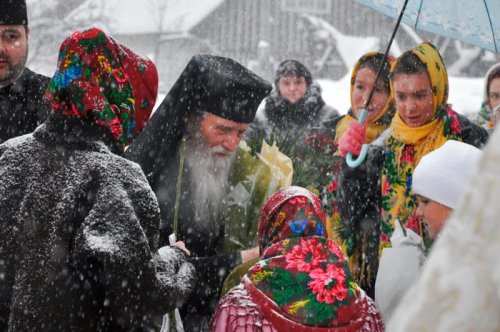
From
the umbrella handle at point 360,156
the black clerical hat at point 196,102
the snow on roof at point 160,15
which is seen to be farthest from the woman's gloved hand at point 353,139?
the snow on roof at point 160,15

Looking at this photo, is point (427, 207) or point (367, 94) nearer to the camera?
point (427, 207)

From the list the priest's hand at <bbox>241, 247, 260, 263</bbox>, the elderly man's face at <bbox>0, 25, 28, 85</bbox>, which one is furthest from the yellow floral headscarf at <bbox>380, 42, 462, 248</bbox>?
the elderly man's face at <bbox>0, 25, 28, 85</bbox>

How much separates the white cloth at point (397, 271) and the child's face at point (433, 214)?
0.14m

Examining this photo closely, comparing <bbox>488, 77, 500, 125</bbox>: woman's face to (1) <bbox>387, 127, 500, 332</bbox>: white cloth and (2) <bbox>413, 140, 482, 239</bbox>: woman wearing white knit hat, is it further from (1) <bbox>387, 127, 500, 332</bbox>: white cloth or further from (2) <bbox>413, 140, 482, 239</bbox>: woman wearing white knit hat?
(1) <bbox>387, 127, 500, 332</bbox>: white cloth

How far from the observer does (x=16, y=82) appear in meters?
4.19

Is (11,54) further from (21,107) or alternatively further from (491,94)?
(491,94)

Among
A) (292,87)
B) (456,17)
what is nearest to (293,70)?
(292,87)

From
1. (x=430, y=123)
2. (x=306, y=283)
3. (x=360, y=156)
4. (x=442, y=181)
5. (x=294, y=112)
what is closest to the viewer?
(x=306, y=283)

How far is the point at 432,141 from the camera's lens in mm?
4824

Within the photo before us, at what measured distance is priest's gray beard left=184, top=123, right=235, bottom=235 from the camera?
3.90 m

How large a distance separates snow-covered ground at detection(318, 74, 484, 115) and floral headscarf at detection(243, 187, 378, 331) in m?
15.9

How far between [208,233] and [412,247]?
940 millimetres

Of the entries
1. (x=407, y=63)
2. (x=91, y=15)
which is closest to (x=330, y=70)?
(x=91, y=15)

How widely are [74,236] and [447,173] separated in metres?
1.59
